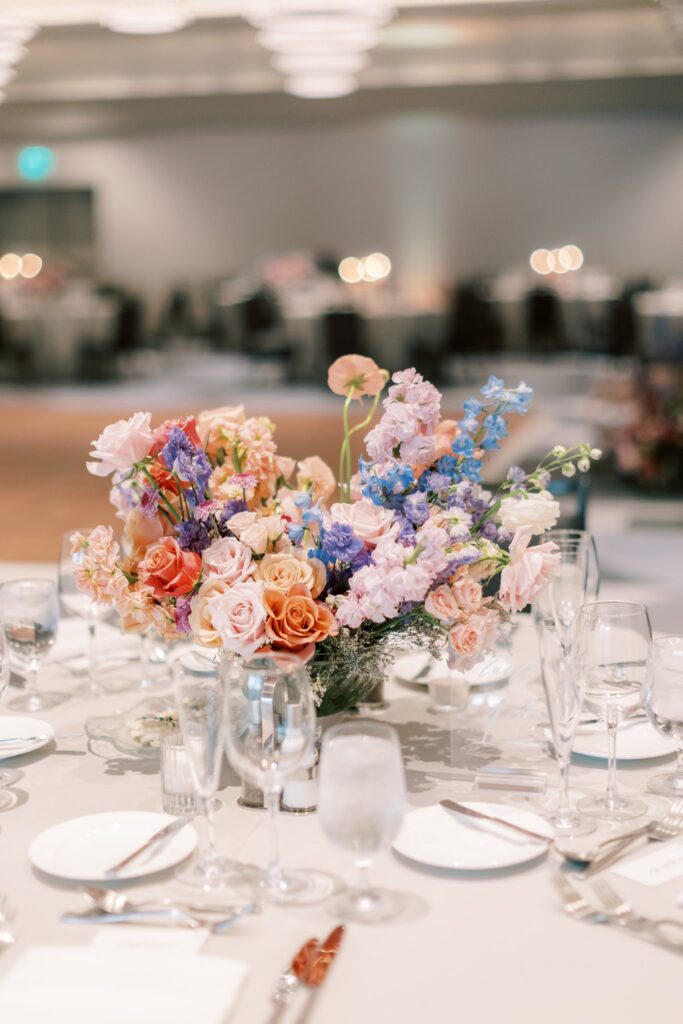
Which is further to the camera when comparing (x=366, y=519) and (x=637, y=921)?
(x=366, y=519)

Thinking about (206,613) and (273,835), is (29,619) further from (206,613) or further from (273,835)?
(273,835)

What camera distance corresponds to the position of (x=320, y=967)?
1.24 meters

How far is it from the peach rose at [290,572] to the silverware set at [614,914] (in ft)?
1.57

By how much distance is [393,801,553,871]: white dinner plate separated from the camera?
4.77ft

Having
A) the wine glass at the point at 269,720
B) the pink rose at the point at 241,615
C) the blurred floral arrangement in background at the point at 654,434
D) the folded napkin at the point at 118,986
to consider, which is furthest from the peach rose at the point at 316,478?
the blurred floral arrangement in background at the point at 654,434

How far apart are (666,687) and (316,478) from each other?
62 cm

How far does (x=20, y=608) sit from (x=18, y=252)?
1660cm

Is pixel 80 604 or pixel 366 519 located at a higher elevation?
pixel 366 519

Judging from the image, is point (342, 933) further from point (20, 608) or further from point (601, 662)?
point (20, 608)

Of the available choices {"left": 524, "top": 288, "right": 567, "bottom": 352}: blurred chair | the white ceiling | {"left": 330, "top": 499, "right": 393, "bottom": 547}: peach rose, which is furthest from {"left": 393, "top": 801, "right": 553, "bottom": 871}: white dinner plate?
the white ceiling

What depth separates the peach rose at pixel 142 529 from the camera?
175 cm

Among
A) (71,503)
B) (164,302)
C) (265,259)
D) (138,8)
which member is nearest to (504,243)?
(265,259)

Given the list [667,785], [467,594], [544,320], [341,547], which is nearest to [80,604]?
[341,547]

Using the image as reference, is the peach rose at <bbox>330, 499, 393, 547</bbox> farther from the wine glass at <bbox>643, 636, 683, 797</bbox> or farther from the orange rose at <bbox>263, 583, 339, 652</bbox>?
the wine glass at <bbox>643, 636, 683, 797</bbox>
